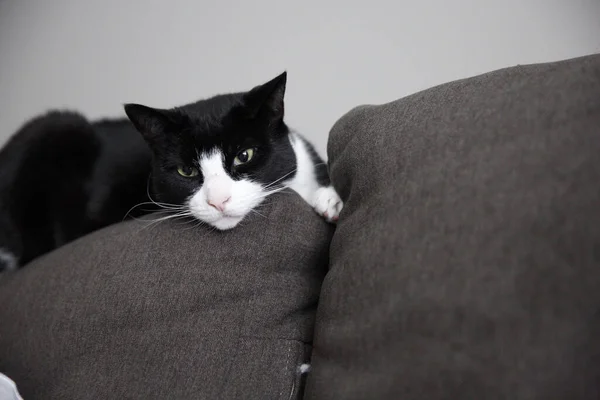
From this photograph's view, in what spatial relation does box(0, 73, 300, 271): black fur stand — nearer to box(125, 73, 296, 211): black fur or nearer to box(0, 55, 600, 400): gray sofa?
box(125, 73, 296, 211): black fur

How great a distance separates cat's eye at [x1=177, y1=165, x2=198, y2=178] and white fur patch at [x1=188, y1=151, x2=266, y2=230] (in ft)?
0.11

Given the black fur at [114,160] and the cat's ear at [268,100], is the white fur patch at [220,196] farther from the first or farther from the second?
the cat's ear at [268,100]

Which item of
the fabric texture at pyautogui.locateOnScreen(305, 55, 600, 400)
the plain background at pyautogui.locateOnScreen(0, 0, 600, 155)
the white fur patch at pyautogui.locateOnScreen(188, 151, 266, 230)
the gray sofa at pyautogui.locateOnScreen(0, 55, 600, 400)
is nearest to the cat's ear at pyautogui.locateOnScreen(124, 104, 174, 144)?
the white fur patch at pyautogui.locateOnScreen(188, 151, 266, 230)

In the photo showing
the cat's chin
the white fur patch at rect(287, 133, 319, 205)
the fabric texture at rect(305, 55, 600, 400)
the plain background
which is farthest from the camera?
the plain background

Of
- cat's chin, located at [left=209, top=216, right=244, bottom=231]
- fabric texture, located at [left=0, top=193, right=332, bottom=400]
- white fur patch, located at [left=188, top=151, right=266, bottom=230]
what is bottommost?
fabric texture, located at [left=0, top=193, right=332, bottom=400]

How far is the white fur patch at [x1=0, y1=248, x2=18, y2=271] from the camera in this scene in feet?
3.65

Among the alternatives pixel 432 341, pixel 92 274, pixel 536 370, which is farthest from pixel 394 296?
pixel 92 274

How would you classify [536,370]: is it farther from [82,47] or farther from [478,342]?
[82,47]

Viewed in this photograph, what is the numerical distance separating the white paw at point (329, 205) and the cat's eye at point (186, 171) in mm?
309

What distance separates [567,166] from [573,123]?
0.06m

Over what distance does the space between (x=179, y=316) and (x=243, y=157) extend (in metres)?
0.39

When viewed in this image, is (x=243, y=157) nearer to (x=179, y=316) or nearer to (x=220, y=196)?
(x=220, y=196)

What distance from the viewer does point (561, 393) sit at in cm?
44

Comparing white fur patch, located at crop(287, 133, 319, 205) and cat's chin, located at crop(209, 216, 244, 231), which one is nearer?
cat's chin, located at crop(209, 216, 244, 231)
